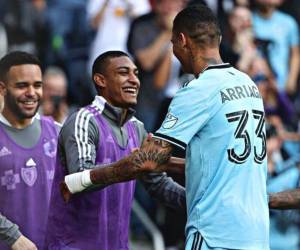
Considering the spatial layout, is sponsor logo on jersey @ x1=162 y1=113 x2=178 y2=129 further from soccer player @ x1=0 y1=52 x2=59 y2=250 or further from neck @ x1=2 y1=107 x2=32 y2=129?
neck @ x1=2 y1=107 x2=32 y2=129

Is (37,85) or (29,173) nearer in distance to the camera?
(29,173)

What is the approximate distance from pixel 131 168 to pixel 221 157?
0.59 meters

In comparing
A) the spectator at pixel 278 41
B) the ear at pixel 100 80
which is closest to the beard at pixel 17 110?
the ear at pixel 100 80

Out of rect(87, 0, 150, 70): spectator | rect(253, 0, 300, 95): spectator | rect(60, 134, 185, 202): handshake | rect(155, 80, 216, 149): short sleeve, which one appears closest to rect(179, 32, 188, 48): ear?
rect(155, 80, 216, 149): short sleeve

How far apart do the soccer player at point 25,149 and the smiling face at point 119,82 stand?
2.32ft

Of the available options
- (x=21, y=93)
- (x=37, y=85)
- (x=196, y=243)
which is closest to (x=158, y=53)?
(x=37, y=85)

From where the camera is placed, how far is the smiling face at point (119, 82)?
7.59m

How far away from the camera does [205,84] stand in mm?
6457

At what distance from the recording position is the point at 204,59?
21.8 ft

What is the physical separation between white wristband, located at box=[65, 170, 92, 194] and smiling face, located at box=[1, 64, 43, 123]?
1.42 metres

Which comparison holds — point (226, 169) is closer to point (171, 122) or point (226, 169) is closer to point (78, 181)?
point (171, 122)

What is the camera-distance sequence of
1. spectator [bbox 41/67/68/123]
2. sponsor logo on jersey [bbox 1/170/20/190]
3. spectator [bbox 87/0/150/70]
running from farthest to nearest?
spectator [bbox 87/0/150/70] < spectator [bbox 41/67/68/123] < sponsor logo on jersey [bbox 1/170/20/190]

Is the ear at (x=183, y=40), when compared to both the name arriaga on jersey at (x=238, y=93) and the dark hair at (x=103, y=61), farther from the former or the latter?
the dark hair at (x=103, y=61)

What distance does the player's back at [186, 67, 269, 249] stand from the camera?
21.0ft
